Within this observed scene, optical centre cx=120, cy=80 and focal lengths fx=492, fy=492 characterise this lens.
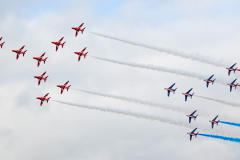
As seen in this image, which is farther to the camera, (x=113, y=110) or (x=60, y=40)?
(x=60, y=40)

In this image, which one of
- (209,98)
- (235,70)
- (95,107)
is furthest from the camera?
(235,70)

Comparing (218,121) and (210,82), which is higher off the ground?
(210,82)

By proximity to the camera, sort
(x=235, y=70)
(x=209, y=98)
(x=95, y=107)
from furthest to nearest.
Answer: (x=235, y=70)
(x=209, y=98)
(x=95, y=107)

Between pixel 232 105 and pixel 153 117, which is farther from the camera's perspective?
pixel 232 105

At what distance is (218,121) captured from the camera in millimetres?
141750

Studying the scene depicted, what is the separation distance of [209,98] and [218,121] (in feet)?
36.2

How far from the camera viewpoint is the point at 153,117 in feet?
422

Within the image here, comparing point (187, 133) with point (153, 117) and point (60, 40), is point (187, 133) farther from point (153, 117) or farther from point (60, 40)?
point (60, 40)

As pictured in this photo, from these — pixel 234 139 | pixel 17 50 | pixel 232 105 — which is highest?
pixel 17 50

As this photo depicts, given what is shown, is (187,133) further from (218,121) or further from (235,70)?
(235,70)

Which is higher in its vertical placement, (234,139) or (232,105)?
(232,105)

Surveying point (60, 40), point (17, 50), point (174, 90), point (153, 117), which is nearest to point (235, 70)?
point (174, 90)

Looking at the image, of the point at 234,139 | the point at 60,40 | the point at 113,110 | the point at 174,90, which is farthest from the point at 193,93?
the point at 60,40

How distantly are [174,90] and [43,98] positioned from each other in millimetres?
37852
